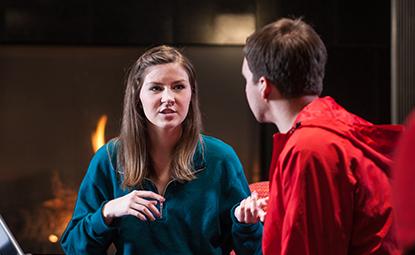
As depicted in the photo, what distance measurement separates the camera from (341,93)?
4.36 meters

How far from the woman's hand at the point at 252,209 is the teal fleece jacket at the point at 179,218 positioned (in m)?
0.14

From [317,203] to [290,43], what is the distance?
0.30 m

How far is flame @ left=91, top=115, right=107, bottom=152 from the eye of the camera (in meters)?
4.30

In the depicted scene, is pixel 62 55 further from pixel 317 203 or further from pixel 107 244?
pixel 317 203

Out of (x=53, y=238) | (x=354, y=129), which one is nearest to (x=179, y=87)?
(x=354, y=129)

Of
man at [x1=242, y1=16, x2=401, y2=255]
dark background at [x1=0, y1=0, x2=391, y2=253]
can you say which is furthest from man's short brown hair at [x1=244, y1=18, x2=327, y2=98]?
dark background at [x1=0, y1=0, x2=391, y2=253]

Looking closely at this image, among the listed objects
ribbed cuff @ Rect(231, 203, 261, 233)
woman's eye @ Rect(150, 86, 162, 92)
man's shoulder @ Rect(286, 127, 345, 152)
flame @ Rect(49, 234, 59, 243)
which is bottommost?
flame @ Rect(49, 234, 59, 243)

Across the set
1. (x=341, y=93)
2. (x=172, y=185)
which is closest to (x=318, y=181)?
(x=172, y=185)

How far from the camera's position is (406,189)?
0.56 metres

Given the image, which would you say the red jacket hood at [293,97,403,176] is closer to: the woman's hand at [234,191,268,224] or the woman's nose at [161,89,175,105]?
the woman's hand at [234,191,268,224]

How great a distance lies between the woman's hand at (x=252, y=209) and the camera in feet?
4.82

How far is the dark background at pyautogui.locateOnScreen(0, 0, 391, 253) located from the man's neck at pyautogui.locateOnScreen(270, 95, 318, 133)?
304 cm

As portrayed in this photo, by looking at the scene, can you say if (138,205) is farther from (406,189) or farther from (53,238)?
(53,238)

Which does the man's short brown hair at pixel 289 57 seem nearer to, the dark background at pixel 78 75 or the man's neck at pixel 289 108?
the man's neck at pixel 289 108
